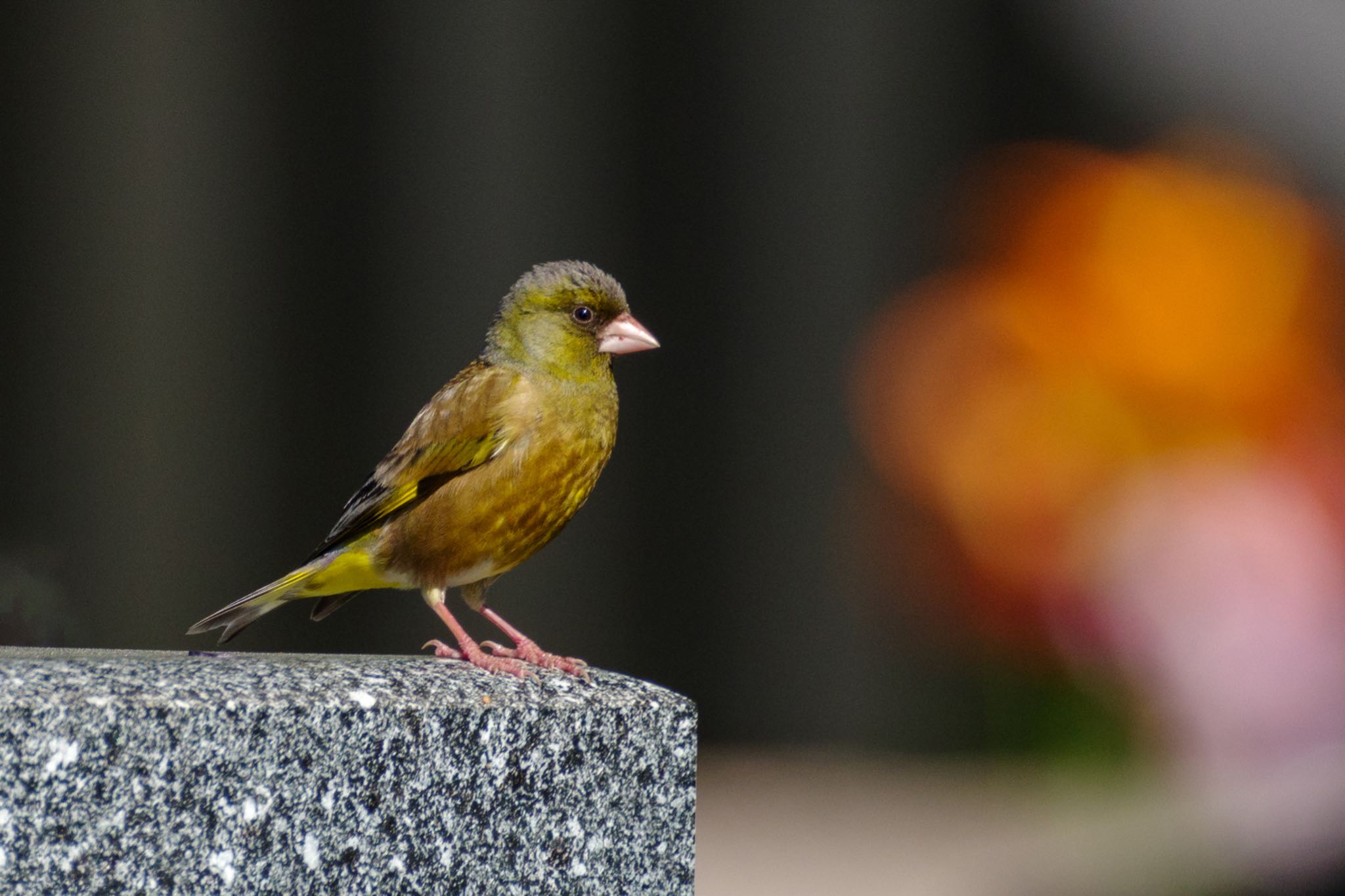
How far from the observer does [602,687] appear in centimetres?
195

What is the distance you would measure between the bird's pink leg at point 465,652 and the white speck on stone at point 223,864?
49 centimetres

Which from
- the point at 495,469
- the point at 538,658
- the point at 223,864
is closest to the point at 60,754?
the point at 223,864

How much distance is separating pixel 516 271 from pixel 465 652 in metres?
4.79

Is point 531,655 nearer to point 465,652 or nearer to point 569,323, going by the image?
point 465,652

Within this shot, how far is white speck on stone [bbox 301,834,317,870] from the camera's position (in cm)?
163

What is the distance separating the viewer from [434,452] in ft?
9.00

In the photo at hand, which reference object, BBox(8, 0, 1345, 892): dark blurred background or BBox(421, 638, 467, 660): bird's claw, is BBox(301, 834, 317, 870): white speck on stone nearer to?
BBox(421, 638, 467, 660): bird's claw

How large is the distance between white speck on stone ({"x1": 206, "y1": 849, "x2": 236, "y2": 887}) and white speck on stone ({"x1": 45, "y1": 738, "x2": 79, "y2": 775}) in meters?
0.15

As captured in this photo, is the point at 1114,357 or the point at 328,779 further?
the point at 1114,357

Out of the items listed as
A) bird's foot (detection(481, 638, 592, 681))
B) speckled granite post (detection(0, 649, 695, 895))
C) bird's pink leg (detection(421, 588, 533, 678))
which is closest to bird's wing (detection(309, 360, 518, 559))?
bird's pink leg (detection(421, 588, 533, 678))

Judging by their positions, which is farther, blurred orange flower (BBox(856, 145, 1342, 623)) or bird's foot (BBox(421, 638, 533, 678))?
blurred orange flower (BBox(856, 145, 1342, 623))

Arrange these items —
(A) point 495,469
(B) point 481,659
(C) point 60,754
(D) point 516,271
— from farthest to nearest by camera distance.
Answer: (D) point 516,271
(A) point 495,469
(B) point 481,659
(C) point 60,754

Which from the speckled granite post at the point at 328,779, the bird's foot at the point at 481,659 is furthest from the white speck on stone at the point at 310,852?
the bird's foot at the point at 481,659

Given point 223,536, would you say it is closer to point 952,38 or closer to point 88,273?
point 88,273
